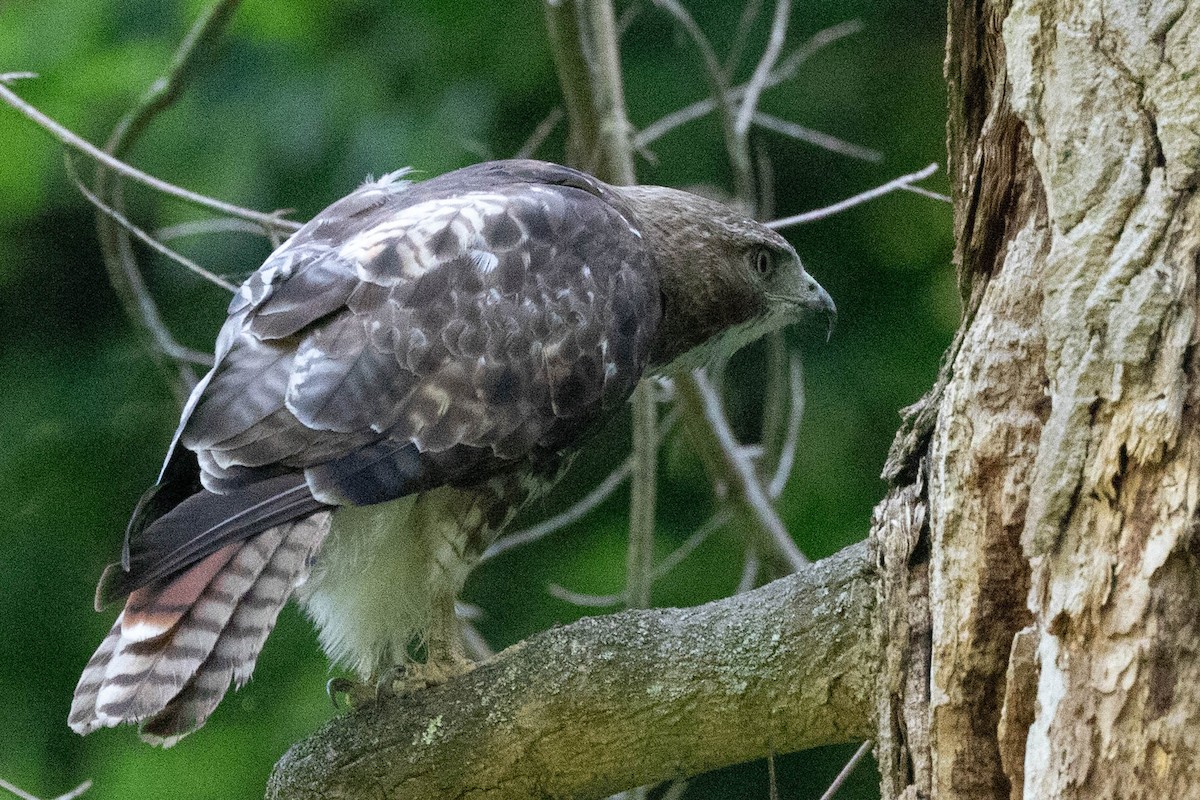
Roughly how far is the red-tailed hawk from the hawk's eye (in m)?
0.36

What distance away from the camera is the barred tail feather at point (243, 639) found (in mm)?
2203

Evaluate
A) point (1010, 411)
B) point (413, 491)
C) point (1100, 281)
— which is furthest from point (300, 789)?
point (1100, 281)

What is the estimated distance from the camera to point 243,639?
2271 mm

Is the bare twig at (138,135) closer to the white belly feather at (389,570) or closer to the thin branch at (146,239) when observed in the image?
the thin branch at (146,239)

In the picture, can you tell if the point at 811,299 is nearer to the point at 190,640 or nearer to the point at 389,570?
the point at 389,570

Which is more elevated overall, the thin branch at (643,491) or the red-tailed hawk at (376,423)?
the red-tailed hawk at (376,423)

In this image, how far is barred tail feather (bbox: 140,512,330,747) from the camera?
220 centimetres

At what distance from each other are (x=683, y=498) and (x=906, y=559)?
302cm

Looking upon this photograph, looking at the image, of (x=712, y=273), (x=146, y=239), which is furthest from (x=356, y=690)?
(x=712, y=273)

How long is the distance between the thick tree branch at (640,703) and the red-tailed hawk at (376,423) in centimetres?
32

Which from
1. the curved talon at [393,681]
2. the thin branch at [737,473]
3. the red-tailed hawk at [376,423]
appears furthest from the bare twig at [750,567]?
the curved talon at [393,681]

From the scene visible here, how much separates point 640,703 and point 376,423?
0.71 m

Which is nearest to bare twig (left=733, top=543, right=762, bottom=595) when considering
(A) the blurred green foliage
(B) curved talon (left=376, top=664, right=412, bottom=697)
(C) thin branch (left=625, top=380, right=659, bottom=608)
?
(C) thin branch (left=625, top=380, right=659, bottom=608)

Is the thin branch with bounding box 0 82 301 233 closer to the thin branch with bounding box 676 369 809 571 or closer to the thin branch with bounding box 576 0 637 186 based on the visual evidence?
the thin branch with bounding box 576 0 637 186
